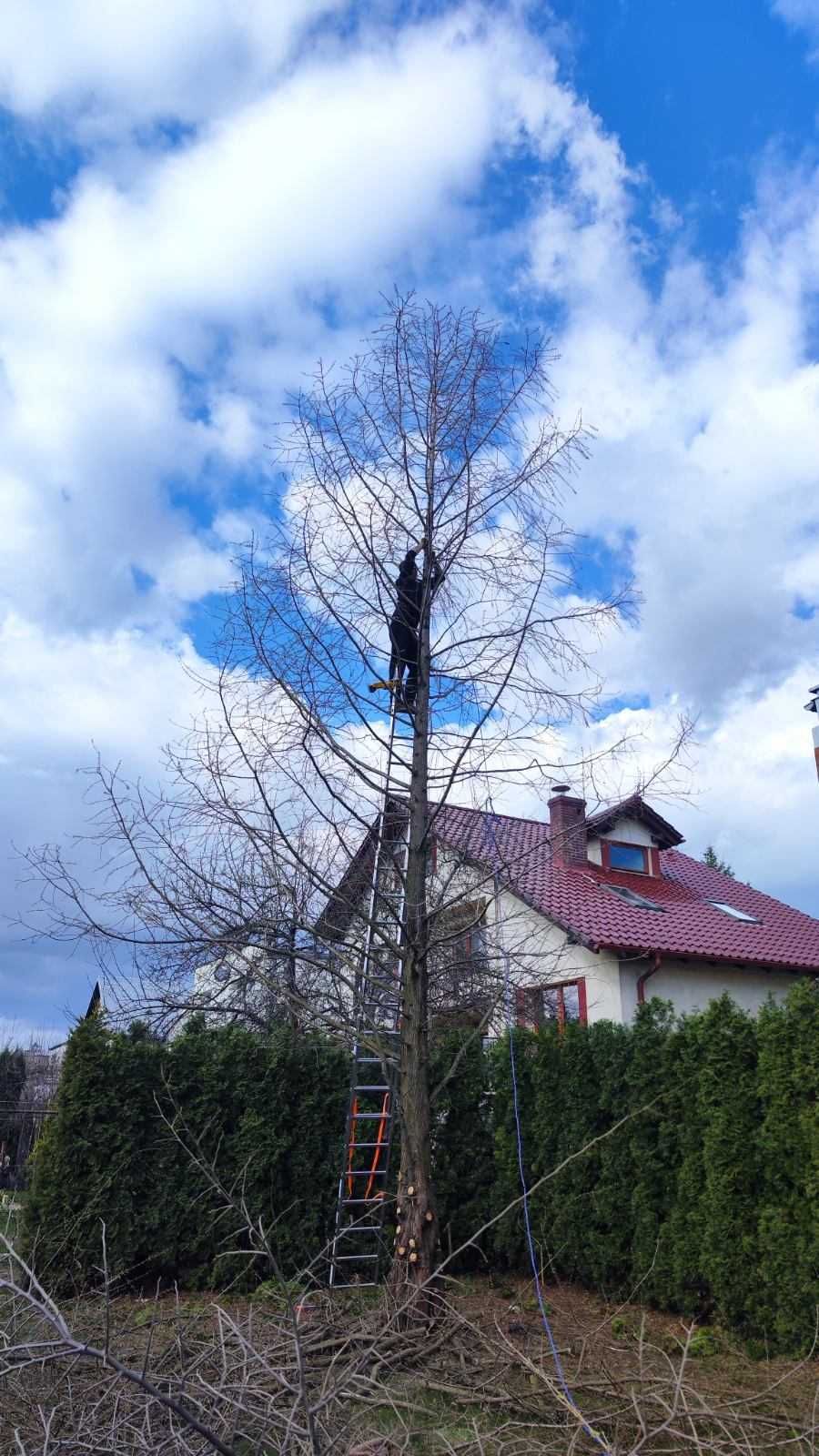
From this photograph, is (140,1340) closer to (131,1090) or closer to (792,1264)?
(131,1090)

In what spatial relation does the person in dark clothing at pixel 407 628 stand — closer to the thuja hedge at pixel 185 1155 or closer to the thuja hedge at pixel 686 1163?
the thuja hedge at pixel 686 1163

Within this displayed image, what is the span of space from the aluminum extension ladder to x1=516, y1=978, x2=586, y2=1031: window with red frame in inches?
101

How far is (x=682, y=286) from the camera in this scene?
24.7ft

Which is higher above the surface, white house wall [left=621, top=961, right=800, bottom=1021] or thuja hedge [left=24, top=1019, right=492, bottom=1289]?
white house wall [left=621, top=961, right=800, bottom=1021]

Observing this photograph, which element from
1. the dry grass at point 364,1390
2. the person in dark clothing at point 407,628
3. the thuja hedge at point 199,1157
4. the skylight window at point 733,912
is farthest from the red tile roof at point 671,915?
the dry grass at point 364,1390

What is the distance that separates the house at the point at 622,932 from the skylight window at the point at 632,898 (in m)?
0.03

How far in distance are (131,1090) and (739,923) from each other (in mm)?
10299

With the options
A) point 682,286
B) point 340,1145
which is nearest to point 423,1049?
point 340,1145

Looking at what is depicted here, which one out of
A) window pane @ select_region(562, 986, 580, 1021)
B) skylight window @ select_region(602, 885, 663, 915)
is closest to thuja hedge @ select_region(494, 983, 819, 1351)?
window pane @ select_region(562, 986, 580, 1021)

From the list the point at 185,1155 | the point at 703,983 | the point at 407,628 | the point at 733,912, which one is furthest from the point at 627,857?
the point at 407,628

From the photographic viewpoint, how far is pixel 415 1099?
6.23 meters

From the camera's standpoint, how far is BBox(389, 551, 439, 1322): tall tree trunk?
602 cm

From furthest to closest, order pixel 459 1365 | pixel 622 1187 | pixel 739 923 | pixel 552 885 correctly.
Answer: pixel 739 923
pixel 552 885
pixel 622 1187
pixel 459 1365

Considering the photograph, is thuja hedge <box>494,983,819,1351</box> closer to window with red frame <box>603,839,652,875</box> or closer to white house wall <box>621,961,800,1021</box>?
white house wall <box>621,961,800,1021</box>
